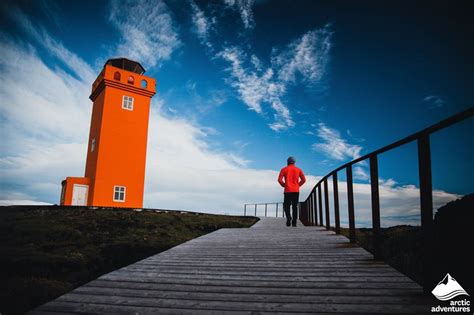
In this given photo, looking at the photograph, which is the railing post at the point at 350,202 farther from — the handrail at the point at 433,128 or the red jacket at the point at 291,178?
the red jacket at the point at 291,178

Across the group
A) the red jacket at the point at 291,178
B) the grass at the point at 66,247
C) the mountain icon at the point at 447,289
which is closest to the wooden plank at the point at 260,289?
the mountain icon at the point at 447,289

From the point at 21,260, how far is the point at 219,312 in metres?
5.39

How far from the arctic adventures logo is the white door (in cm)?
2028

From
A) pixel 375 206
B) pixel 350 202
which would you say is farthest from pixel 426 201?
pixel 350 202

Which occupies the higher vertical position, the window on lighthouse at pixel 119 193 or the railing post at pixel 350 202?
the window on lighthouse at pixel 119 193

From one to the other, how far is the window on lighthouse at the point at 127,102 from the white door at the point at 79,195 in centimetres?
619

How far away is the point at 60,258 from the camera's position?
607 centimetres

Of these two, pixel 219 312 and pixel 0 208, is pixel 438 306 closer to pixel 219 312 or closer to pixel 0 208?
pixel 219 312

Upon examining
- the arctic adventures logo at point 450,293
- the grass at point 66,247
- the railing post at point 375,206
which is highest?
the railing post at point 375,206

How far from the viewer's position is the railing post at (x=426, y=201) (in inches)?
99.2

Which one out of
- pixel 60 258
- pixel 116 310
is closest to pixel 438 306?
pixel 116 310

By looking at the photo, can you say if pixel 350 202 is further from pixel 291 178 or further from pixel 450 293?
pixel 291 178

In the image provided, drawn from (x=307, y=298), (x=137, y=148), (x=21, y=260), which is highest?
(x=137, y=148)

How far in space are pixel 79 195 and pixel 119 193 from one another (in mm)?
2422
